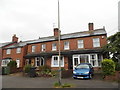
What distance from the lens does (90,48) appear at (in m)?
24.2

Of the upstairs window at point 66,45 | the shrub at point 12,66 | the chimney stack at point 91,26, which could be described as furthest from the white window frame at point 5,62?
the chimney stack at point 91,26

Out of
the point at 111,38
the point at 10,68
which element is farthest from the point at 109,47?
the point at 10,68

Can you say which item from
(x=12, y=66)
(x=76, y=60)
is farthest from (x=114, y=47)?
(x=12, y=66)

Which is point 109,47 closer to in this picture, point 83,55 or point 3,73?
point 83,55

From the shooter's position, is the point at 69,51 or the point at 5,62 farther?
the point at 5,62

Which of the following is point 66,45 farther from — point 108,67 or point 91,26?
point 108,67

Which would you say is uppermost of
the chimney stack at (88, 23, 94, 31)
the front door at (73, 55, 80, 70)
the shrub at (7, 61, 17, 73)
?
the chimney stack at (88, 23, 94, 31)

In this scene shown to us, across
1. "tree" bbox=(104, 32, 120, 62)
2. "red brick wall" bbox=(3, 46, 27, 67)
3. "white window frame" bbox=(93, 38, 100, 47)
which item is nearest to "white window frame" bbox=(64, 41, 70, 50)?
"white window frame" bbox=(93, 38, 100, 47)

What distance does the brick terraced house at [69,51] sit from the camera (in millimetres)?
23123

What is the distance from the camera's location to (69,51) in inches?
975

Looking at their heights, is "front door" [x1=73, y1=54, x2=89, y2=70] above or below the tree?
below

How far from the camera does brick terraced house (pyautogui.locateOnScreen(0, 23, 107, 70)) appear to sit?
75.9ft

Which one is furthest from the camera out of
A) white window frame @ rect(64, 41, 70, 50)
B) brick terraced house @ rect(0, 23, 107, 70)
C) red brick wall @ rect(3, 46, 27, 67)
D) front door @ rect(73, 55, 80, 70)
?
red brick wall @ rect(3, 46, 27, 67)

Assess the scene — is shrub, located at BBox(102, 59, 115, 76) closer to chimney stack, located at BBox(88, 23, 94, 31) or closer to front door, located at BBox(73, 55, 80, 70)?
front door, located at BBox(73, 55, 80, 70)
